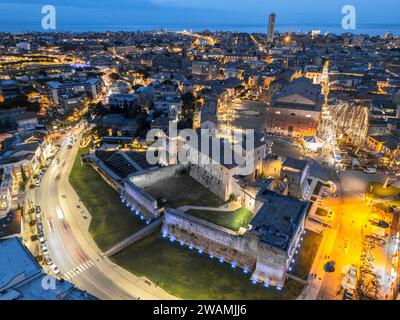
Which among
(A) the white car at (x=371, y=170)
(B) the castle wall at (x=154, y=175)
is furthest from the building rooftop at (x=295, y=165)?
(B) the castle wall at (x=154, y=175)

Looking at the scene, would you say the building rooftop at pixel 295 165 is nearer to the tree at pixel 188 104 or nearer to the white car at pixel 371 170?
the white car at pixel 371 170

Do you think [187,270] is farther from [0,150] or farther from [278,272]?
[0,150]

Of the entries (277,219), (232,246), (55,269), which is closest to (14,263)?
(55,269)

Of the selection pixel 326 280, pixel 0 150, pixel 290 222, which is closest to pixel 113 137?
pixel 0 150

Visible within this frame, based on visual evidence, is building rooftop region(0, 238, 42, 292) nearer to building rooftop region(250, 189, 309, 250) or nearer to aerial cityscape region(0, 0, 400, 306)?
aerial cityscape region(0, 0, 400, 306)

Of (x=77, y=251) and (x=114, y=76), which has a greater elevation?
(x=114, y=76)

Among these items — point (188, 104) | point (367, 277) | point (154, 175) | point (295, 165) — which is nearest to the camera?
point (367, 277)

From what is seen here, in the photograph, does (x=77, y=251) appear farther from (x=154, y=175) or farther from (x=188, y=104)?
(x=188, y=104)
